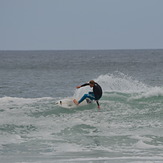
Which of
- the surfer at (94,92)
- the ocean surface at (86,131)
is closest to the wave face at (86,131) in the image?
the ocean surface at (86,131)

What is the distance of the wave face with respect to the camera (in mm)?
10430

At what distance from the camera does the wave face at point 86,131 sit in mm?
10430

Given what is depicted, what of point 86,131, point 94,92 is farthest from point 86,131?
Result: point 94,92

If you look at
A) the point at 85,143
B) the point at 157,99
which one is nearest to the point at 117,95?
the point at 157,99

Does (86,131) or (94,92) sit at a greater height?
(94,92)

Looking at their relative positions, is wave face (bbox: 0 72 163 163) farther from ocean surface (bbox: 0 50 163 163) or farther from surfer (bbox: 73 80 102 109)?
surfer (bbox: 73 80 102 109)

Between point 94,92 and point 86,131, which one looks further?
point 94,92

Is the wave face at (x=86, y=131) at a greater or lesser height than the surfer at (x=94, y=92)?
lesser

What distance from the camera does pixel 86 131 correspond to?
13.5 m

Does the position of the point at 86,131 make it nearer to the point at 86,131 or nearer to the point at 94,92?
the point at 86,131

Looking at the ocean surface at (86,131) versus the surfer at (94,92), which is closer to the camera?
the ocean surface at (86,131)

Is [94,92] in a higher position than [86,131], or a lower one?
higher

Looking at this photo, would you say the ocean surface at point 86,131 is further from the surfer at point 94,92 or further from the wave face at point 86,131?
the surfer at point 94,92

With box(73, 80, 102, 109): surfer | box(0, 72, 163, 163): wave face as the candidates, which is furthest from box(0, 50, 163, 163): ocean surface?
box(73, 80, 102, 109): surfer
